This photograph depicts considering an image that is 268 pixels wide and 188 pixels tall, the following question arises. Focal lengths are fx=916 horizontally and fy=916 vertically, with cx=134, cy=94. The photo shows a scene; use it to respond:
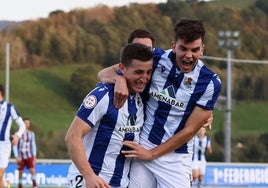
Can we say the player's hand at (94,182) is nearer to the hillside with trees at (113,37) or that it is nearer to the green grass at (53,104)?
the green grass at (53,104)

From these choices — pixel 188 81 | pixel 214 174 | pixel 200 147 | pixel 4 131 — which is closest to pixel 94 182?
pixel 188 81

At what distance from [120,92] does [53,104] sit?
51437 millimetres

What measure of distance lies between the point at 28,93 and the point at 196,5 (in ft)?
51.7

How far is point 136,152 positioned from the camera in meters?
7.76

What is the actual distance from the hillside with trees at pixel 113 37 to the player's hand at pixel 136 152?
4984 cm

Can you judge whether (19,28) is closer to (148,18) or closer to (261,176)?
(148,18)

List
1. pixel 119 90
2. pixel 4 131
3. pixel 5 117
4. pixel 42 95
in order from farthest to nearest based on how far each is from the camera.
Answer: pixel 42 95 → pixel 5 117 → pixel 4 131 → pixel 119 90

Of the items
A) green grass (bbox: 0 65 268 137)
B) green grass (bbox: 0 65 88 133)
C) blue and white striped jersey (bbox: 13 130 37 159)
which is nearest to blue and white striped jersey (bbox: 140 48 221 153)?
blue and white striped jersey (bbox: 13 130 37 159)

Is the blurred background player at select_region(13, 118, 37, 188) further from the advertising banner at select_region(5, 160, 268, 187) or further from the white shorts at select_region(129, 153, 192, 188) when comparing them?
the white shorts at select_region(129, 153, 192, 188)

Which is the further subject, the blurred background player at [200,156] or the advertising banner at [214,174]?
the advertising banner at [214,174]

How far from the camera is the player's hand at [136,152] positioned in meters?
7.73

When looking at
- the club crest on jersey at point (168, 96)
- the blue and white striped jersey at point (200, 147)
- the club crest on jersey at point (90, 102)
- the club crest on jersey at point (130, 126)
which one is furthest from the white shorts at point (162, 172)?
the blue and white striped jersey at point (200, 147)

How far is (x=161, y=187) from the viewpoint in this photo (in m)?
8.04

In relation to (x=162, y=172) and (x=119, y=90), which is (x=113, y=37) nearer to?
(x=162, y=172)
